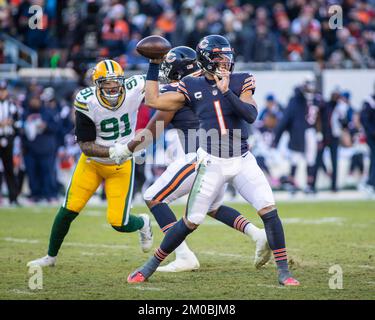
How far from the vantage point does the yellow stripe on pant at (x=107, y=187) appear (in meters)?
6.27

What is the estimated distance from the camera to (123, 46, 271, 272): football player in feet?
20.5

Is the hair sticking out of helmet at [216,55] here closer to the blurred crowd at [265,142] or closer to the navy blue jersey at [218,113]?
the navy blue jersey at [218,113]

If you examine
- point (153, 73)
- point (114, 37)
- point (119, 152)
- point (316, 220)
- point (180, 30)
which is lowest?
point (316, 220)

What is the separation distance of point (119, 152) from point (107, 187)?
57 cm

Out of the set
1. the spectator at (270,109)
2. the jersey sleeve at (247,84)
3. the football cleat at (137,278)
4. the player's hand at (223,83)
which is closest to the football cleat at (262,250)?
the football cleat at (137,278)

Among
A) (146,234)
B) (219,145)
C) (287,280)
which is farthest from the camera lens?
(146,234)

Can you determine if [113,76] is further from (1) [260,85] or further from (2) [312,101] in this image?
(1) [260,85]

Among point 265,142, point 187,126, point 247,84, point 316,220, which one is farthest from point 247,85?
point 265,142

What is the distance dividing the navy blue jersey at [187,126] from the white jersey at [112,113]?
296 mm

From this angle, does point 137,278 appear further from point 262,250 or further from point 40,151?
point 40,151

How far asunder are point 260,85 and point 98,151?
890 centimetres

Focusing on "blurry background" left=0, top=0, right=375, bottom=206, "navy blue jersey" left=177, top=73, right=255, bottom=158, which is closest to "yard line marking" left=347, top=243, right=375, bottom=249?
"navy blue jersey" left=177, top=73, right=255, bottom=158

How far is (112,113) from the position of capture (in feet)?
20.5

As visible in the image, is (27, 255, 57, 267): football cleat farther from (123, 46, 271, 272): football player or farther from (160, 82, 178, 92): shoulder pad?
(160, 82, 178, 92): shoulder pad
